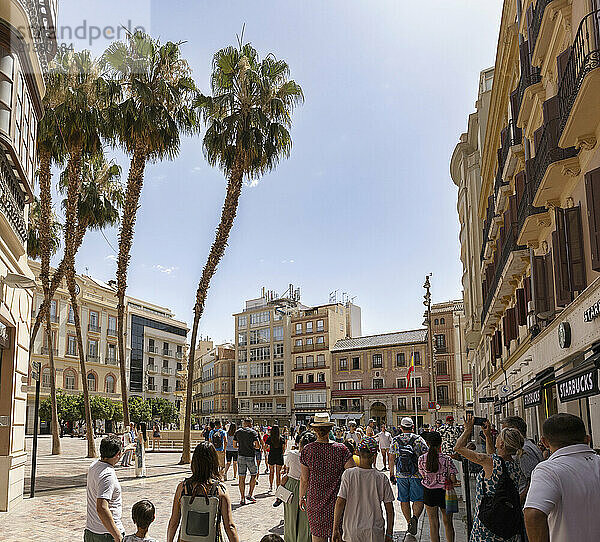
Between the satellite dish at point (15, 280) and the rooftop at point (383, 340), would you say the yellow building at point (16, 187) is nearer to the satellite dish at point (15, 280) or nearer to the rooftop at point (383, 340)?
the satellite dish at point (15, 280)

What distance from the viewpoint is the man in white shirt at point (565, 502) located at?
4.20 meters

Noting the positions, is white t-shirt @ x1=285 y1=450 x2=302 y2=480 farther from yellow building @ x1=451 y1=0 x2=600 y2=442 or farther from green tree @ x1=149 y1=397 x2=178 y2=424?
green tree @ x1=149 y1=397 x2=178 y2=424

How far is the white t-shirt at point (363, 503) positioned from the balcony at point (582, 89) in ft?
19.1

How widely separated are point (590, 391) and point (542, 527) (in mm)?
4999

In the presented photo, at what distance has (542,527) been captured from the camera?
4.20 metres

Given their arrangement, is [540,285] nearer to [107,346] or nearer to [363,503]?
[363,503]

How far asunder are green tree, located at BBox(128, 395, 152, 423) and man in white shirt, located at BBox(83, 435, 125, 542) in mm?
59440

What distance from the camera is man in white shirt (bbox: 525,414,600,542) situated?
4.20 m

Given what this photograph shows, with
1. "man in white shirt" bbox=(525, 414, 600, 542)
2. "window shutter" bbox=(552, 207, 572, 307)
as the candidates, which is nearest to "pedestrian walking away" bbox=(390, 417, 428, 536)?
"window shutter" bbox=(552, 207, 572, 307)

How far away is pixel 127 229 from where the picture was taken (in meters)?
25.9

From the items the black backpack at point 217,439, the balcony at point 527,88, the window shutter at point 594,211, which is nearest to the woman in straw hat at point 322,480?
the window shutter at point 594,211

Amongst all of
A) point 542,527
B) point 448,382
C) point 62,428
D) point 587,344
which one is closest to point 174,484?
point 587,344

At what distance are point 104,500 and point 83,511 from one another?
29.1 ft

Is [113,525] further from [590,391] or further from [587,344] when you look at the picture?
[587,344]
